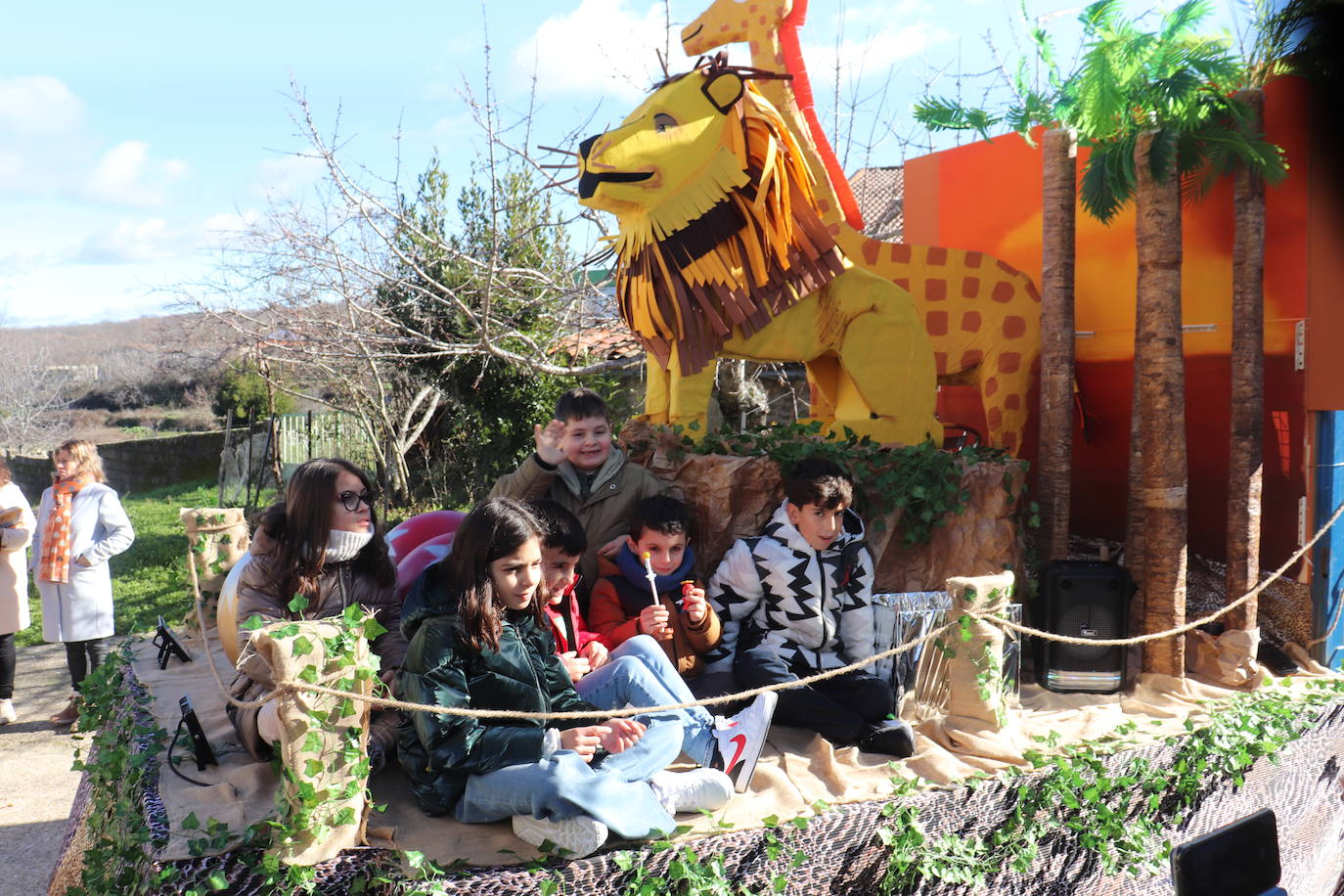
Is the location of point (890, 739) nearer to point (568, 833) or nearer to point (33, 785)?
point (568, 833)

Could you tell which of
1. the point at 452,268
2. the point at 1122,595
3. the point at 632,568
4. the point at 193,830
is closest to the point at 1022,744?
the point at 1122,595

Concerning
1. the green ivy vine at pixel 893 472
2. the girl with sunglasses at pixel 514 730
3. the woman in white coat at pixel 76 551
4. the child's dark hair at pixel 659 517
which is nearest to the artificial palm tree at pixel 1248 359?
the green ivy vine at pixel 893 472

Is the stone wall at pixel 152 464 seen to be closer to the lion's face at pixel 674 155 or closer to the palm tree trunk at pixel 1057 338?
the lion's face at pixel 674 155

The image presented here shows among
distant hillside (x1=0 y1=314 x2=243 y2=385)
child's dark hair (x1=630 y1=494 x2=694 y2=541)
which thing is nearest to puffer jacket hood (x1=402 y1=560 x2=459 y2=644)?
child's dark hair (x1=630 y1=494 x2=694 y2=541)

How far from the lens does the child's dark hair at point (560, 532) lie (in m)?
2.95

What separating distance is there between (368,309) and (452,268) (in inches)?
67.0

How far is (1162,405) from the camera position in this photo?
4164 mm

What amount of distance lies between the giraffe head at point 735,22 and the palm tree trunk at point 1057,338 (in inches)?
A: 52.0

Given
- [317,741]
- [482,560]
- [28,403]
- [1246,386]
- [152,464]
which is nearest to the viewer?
[317,741]

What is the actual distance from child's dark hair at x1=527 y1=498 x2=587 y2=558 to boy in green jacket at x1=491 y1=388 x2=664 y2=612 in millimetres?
480

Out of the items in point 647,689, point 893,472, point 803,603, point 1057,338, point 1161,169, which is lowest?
point 647,689

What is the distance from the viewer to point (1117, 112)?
13.5 ft

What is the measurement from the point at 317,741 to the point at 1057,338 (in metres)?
3.51

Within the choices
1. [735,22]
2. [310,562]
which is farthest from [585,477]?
[735,22]
